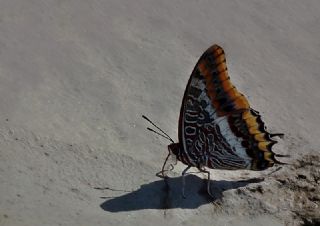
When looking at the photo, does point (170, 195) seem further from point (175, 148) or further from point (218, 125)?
point (218, 125)

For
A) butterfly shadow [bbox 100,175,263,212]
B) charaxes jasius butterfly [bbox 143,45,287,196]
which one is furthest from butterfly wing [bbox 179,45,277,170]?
butterfly shadow [bbox 100,175,263,212]

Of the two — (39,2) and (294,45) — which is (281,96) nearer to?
(294,45)

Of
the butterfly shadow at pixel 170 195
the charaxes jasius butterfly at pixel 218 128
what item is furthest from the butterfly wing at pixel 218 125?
the butterfly shadow at pixel 170 195

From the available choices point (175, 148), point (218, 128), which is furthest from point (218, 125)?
point (175, 148)

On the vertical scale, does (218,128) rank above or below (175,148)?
above

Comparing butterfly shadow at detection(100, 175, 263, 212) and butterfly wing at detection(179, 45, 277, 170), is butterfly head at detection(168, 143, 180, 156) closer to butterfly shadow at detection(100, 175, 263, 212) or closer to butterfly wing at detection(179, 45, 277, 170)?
butterfly wing at detection(179, 45, 277, 170)

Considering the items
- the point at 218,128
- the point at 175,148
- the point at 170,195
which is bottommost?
the point at 170,195

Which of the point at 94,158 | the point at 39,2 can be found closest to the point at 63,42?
the point at 39,2
